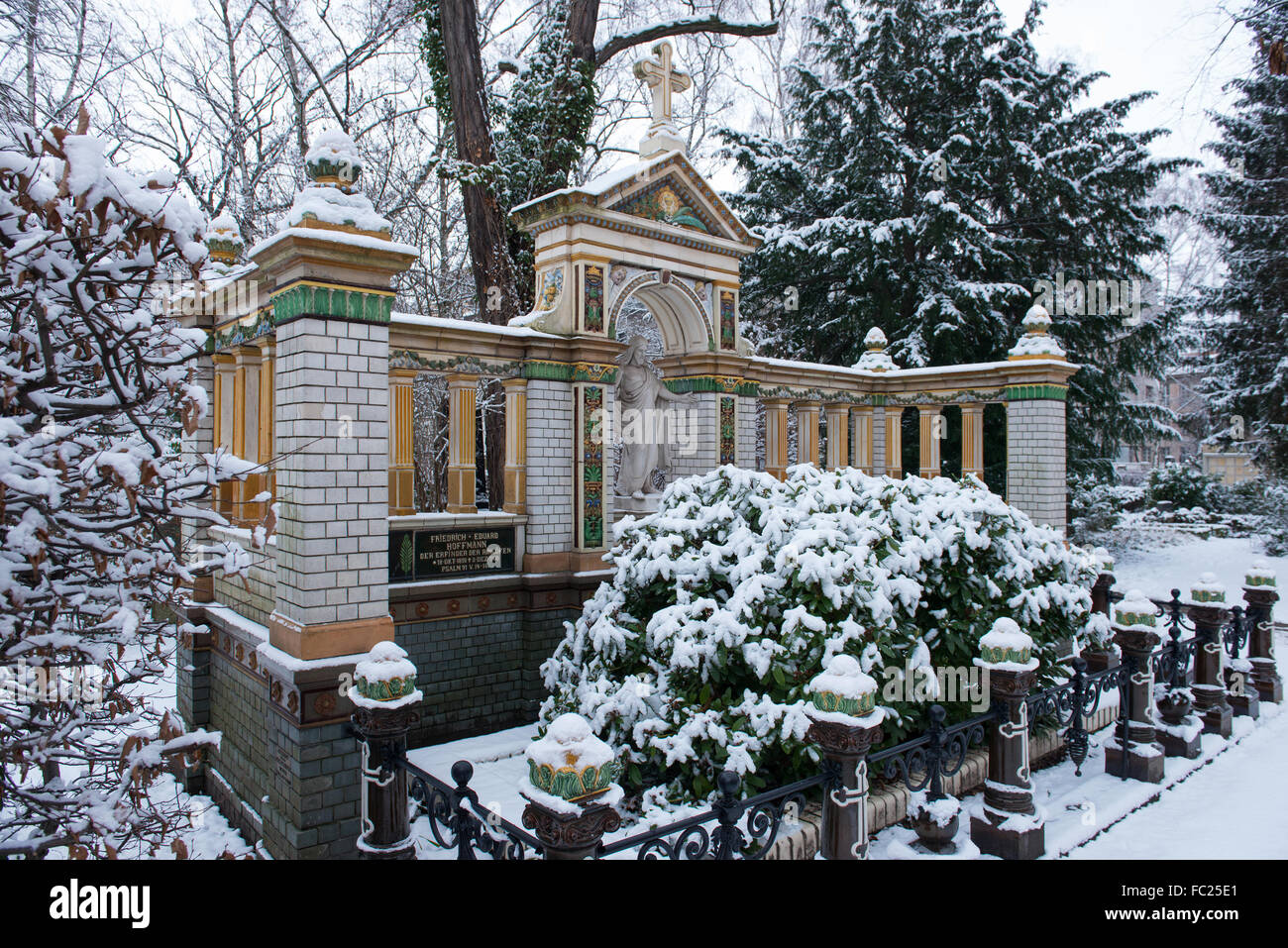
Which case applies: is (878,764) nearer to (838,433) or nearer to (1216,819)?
(1216,819)

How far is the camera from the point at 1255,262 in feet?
59.4

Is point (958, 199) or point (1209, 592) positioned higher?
point (958, 199)

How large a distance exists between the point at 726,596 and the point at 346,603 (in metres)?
2.92

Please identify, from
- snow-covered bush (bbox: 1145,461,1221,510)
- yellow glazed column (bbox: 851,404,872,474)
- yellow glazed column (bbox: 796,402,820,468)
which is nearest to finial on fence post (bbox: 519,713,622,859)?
yellow glazed column (bbox: 796,402,820,468)

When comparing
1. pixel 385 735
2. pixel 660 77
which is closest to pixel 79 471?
pixel 385 735

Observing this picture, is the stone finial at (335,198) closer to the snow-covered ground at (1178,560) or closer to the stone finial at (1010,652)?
the stone finial at (1010,652)

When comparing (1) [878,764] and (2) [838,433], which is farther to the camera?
(2) [838,433]

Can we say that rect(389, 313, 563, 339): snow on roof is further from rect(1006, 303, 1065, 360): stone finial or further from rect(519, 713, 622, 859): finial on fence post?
rect(1006, 303, 1065, 360): stone finial

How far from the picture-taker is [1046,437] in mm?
11586

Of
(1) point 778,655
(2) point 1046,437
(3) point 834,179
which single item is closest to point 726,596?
(1) point 778,655

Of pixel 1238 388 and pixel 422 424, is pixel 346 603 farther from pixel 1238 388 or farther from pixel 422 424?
pixel 1238 388

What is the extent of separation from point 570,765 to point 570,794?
0.13m

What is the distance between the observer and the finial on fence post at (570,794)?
3.60 meters

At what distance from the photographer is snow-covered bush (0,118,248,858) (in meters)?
3.26
